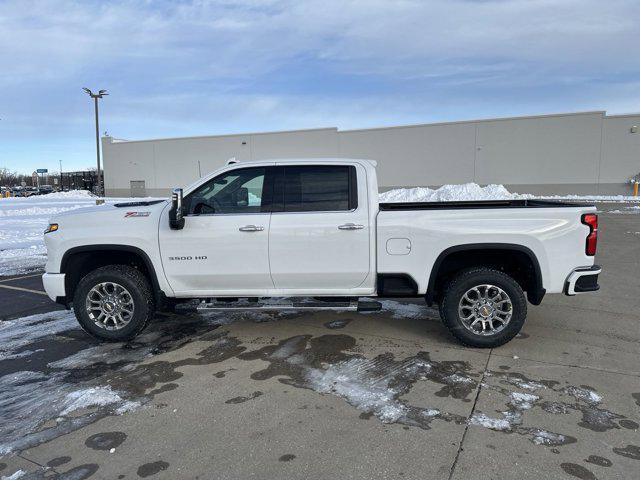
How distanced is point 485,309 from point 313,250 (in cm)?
187

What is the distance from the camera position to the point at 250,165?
17.0ft

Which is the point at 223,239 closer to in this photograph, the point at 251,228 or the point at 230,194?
the point at 251,228

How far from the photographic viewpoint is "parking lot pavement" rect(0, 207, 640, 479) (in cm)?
308

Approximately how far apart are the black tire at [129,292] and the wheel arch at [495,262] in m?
3.01

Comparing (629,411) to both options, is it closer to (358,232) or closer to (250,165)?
(358,232)

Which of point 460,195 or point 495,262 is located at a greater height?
point 460,195

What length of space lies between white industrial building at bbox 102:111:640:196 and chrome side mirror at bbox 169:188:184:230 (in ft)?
101

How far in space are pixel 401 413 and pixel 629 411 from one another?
1733 mm

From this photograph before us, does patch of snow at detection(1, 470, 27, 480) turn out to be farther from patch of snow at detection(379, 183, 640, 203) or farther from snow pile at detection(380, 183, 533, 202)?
snow pile at detection(380, 183, 533, 202)

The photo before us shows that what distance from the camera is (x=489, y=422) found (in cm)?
353

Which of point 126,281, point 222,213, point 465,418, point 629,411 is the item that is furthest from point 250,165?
point 629,411

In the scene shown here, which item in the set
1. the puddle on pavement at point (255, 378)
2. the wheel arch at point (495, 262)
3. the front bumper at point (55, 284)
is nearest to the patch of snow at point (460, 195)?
the wheel arch at point (495, 262)

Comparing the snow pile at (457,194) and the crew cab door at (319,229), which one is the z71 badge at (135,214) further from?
the snow pile at (457,194)

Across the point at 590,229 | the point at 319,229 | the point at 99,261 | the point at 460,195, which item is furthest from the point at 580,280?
the point at 460,195
